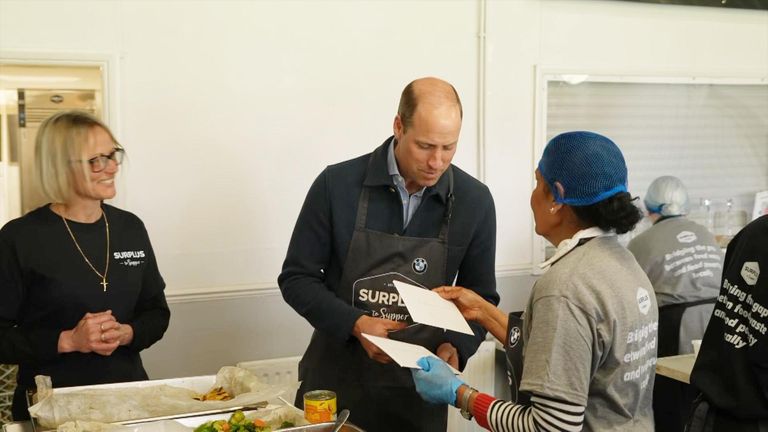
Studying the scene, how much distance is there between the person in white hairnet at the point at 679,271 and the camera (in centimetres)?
396

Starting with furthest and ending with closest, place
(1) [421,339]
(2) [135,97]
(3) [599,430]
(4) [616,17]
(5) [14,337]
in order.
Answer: (4) [616,17], (2) [135,97], (1) [421,339], (5) [14,337], (3) [599,430]

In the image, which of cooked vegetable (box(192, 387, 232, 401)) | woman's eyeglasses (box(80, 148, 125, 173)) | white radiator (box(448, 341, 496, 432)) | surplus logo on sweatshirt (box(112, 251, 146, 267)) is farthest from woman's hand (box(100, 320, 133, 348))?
white radiator (box(448, 341, 496, 432))

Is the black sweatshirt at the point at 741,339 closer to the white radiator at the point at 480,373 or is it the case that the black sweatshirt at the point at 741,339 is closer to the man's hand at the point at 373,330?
the man's hand at the point at 373,330

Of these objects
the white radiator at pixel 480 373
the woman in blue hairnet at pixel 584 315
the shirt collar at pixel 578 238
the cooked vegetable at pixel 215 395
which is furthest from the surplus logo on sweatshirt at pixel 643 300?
the white radiator at pixel 480 373

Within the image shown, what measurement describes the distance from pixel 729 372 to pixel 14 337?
189cm

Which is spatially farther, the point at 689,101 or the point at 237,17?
the point at 689,101

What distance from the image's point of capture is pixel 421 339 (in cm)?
233

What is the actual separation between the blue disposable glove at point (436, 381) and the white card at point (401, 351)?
26 mm

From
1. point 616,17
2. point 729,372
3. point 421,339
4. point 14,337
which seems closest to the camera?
point 729,372

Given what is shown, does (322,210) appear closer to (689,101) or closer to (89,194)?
(89,194)

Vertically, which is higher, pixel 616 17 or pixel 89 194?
pixel 616 17

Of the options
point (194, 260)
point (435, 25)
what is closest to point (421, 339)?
point (194, 260)

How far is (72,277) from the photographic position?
223 centimetres

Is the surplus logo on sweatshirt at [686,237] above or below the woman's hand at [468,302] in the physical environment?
above
